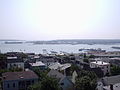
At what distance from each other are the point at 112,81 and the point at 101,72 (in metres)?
7.78

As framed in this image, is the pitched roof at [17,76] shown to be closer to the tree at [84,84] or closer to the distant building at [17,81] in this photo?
the distant building at [17,81]

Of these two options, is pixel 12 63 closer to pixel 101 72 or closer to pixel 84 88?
pixel 101 72

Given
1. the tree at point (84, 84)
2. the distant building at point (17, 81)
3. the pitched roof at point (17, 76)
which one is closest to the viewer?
the tree at point (84, 84)

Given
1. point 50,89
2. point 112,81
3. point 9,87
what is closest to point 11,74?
point 9,87

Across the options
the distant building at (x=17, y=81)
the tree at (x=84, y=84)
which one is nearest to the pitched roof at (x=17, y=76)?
the distant building at (x=17, y=81)

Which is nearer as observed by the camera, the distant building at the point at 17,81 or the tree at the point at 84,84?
the tree at the point at 84,84

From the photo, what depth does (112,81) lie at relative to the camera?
15422 mm

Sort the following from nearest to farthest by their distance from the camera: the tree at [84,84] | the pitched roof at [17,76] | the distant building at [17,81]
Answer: the tree at [84,84] < the distant building at [17,81] < the pitched roof at [17,76]

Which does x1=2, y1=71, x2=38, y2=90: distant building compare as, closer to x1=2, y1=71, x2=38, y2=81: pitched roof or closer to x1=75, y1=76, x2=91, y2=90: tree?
x1=2, y1=71, x2=38, y2=81: pitched roof

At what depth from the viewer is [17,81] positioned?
15484 millimetres

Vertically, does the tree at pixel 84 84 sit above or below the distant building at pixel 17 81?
above

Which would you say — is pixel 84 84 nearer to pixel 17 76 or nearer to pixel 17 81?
pixel 17 81

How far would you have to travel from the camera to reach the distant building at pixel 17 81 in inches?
599

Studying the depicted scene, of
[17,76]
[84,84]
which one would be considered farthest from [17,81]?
[84,84]
